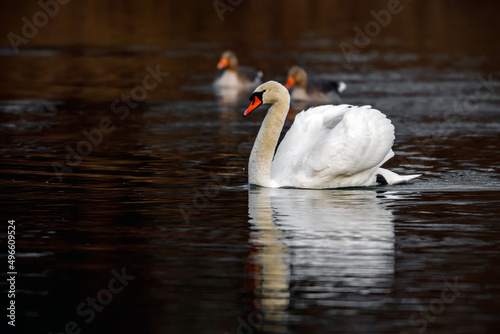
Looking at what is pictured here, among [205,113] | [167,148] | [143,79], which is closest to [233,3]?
[143,79]

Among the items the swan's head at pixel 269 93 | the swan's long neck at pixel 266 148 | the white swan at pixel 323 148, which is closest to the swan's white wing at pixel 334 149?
the white swan at pixel 323 148

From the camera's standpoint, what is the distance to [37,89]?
24938 millimetres

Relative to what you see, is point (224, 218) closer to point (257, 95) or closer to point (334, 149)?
point (334, 149)

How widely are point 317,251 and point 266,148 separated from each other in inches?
145

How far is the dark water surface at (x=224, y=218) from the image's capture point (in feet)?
26.7

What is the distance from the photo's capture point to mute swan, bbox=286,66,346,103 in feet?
76.6

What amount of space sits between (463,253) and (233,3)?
44.2 meters

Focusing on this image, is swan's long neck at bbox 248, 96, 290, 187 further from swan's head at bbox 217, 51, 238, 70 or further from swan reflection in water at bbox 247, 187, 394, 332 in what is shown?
swan's head at bbox 217, 51, 238, 70

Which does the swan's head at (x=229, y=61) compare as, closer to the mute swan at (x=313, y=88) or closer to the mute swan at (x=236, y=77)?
the mute swan at (x=236, y=77)

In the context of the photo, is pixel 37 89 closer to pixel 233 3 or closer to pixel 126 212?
pixel 126 212

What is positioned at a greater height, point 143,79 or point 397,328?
point 143,79

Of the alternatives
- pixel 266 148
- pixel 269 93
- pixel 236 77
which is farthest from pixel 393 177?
pixel 236 77

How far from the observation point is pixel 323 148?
502 inches

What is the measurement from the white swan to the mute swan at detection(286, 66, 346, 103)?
953 cm
